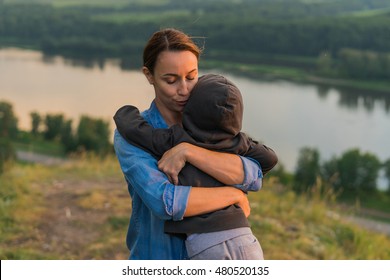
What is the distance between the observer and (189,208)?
1384mm

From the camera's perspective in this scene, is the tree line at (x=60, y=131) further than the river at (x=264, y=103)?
Yes

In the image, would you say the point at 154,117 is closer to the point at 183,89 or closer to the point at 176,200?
the point at 183,89

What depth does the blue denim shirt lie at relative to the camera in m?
1.38

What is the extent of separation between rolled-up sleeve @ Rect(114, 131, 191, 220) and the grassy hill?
2.35 meters

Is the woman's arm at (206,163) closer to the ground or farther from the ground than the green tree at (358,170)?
farther from the ground

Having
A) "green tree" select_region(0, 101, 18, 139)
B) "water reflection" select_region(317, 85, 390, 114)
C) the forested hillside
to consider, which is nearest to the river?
"water reflection" select_region(317, 85, 390, 114)

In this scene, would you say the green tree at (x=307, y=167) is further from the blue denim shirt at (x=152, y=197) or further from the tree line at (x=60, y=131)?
the blue denim shirt at (x=152, y=197)

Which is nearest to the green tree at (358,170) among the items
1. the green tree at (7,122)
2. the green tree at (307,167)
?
the green tree at (307,167)

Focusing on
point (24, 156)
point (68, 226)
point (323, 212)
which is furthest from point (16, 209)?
point (24, 156)

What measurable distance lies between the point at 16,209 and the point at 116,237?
0.95m

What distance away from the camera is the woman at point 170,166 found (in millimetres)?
1393

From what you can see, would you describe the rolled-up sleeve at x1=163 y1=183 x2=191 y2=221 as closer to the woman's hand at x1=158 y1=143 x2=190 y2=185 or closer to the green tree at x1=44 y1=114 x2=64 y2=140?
the woman's hand at x1=158 y1=143 x2=190 y2=185

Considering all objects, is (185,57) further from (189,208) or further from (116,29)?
(116,29)

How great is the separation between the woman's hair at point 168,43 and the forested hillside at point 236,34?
3406 cm
